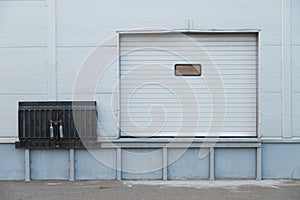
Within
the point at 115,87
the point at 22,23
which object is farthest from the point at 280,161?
the point at 22,23

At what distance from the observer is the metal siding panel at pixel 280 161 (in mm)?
9906

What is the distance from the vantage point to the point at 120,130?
32.9ft

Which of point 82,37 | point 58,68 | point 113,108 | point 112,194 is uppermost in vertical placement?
point 82,37

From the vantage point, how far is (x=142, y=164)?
993 cm

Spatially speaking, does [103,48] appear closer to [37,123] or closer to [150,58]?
[150,58]

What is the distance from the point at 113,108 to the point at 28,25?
→ 2.38 m

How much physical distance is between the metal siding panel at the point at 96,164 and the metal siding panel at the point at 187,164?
1164 millimetres

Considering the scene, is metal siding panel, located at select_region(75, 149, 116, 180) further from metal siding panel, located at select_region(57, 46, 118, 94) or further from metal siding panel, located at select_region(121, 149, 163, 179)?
metal siding panel, located at select_region(57, 46, 118, 94)

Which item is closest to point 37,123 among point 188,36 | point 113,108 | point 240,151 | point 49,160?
point 49,160

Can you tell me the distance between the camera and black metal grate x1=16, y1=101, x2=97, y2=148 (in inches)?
384

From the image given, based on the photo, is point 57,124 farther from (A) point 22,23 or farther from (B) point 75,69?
(A) point 22,23

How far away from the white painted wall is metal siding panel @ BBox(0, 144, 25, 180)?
1.09ft

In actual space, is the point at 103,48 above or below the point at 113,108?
above

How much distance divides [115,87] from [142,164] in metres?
1.64
